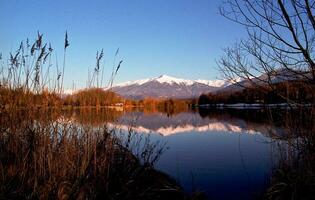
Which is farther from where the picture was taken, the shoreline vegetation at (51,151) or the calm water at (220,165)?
the calm water at (220,165)

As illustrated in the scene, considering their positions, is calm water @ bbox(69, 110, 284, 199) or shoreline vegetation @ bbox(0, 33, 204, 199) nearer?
shoreline vegetation @ bbox(0, 33, 204, 199)

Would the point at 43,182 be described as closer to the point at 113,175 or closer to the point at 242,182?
the point at 113,175

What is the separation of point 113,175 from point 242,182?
4.04 meters

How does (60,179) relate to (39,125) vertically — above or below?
below

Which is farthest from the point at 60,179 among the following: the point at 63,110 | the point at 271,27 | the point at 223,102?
the point at 223,102

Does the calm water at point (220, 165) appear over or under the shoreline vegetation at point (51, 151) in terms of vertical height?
under

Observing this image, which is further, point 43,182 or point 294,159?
point 294,159

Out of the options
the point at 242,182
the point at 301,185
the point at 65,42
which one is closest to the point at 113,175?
the point at 65,42

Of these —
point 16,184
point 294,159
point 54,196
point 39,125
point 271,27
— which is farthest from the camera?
point 294,159

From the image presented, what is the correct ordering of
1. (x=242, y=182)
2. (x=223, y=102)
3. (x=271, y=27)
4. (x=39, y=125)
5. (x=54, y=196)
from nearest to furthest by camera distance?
(x=54, y=196)
(x=39, y=125)
(x=271, y=27)
(x=242, y=182)
(x=223, y=102)

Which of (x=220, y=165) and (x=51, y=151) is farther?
(x=220, y=165)

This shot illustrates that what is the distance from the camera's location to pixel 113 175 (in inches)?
186

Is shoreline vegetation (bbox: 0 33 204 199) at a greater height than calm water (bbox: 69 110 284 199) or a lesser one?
greater

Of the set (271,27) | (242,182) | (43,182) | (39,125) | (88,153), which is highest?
(271,27)
